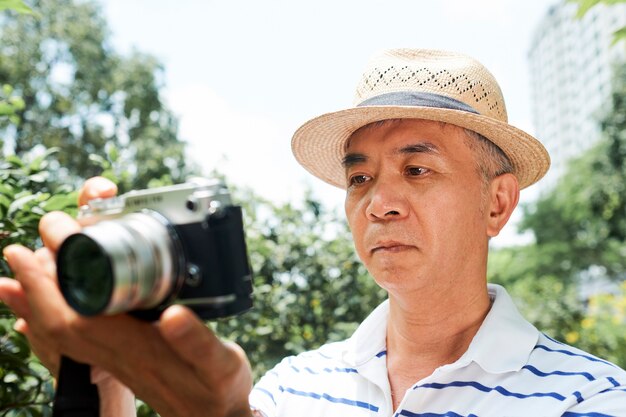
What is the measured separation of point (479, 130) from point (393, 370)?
810 millimetres

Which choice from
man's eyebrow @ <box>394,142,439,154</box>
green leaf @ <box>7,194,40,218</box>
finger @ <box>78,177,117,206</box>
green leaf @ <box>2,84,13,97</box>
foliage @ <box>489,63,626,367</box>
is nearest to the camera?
finger @ <box>78,177,117,206</box>

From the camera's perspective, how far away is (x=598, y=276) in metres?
33.0

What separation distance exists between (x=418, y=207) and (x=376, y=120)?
0.34 meters

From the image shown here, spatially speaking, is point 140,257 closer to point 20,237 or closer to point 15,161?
point 20,237

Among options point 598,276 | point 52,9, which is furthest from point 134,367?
point 598,276

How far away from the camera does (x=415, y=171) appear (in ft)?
6.61

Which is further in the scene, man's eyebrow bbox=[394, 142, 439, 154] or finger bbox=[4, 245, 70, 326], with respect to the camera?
man's eyebrow bbox=[394, 142, 439, 154]

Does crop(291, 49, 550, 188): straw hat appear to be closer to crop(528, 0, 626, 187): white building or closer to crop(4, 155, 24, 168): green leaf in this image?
crop(4, 155, 24, 168): green leaf

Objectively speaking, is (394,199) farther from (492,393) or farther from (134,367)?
(134,367)

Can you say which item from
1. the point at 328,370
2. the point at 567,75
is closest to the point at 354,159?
the point at 328,370

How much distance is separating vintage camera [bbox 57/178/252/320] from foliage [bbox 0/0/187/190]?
17.0 metres

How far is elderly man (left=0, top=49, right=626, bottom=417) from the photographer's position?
1.81 metres

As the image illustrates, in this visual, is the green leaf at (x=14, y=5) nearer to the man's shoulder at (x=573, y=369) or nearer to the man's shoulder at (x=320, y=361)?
the man's shoulder at (x=320, y=361)

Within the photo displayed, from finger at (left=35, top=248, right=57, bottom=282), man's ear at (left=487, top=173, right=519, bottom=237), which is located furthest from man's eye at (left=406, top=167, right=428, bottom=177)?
finger at (left=35, top=248, right=57, bottom=282)
